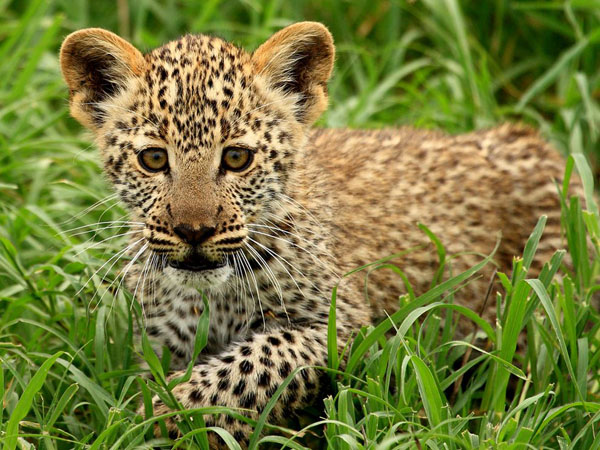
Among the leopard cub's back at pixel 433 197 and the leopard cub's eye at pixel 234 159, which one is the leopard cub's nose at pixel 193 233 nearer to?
the leopard cub's eye at pixel 234 159

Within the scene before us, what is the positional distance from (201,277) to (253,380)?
0.69 metres

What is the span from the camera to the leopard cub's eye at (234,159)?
6598 millimetres

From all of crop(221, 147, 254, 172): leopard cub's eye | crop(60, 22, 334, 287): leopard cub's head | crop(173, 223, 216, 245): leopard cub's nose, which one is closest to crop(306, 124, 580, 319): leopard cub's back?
crop(60, 22, 334, 287): leopard cub's head

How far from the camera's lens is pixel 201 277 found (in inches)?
259

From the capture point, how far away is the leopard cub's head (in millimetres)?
6422

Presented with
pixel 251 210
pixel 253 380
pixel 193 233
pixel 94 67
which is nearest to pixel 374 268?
pixel 251 210

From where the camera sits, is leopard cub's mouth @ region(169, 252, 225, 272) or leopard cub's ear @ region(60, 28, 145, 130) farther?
leopard cub's ear @ region(60, 28, 145, 130)

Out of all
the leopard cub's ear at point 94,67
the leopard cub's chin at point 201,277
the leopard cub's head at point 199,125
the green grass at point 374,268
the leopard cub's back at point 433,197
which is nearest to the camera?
the green grass at point 374,268

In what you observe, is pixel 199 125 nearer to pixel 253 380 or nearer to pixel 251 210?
pixel 251 210

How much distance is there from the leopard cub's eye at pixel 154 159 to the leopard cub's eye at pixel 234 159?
346 mm

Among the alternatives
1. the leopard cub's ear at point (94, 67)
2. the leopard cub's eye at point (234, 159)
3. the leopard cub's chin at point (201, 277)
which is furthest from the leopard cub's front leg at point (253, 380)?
the leopard cub's ear at point (94, 67)

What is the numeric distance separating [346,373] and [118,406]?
4.36 feet

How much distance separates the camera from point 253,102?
270 inches

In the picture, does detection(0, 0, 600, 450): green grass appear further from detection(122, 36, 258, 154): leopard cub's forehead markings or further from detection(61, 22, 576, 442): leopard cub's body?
detection(122, 36, 258, 154): leopard cub's forehead markings
